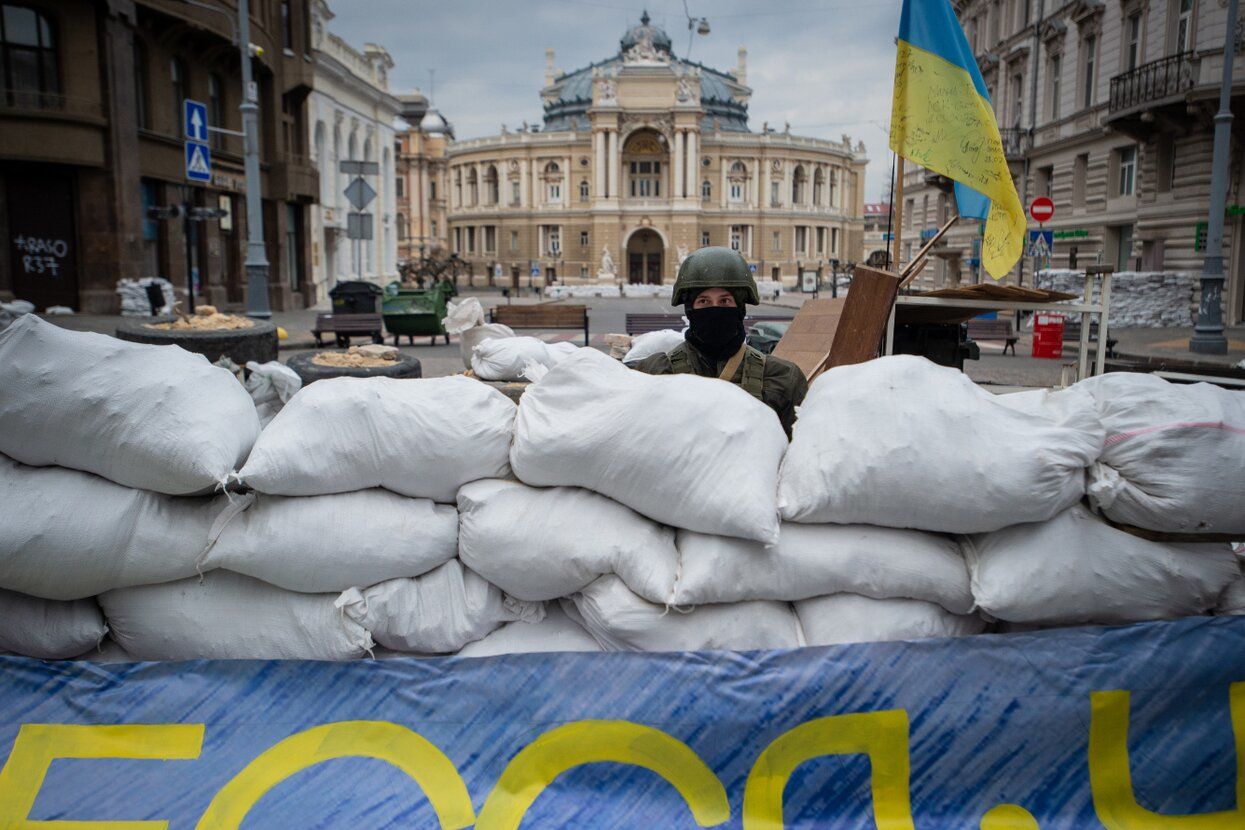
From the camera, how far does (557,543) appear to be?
222cm

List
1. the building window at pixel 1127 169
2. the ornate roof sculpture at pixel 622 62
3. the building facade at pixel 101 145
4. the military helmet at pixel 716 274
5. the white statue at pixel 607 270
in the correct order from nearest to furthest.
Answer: the military helmet at pixel 716 274 → the building facade at pixel 101 145 → the building window at pixel 1127 169 → the white statue at pixel 607 270 → the ornate roof sculpture at pixel 622 62

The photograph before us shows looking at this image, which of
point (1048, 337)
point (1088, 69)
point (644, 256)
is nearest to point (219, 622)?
point (1048, 337)

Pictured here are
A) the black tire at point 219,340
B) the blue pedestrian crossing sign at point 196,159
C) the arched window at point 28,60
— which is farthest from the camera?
the arched window at point 28,60

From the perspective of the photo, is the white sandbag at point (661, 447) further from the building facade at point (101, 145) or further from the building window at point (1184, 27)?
the building window at point (1184, 27)

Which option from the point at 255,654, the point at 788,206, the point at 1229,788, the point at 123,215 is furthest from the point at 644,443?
the point at 788,206

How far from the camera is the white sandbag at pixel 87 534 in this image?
2154 mm

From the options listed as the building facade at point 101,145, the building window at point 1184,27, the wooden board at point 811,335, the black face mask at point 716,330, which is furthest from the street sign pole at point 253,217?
the building window at point 1184,27

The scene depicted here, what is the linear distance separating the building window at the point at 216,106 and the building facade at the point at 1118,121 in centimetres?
2397

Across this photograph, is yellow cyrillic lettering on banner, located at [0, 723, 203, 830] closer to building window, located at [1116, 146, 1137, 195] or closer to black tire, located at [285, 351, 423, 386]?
black tire, located at [285, 351, 423, 386]

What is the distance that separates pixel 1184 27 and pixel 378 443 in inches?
1016

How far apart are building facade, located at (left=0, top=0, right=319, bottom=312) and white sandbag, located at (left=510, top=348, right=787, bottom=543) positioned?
17921 millimetres

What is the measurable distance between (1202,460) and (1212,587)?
1.20 feet

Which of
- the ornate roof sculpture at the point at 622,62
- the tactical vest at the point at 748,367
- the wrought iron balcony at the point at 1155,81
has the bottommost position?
the tactical vest at the point at 748,367

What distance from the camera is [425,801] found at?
2.05m
